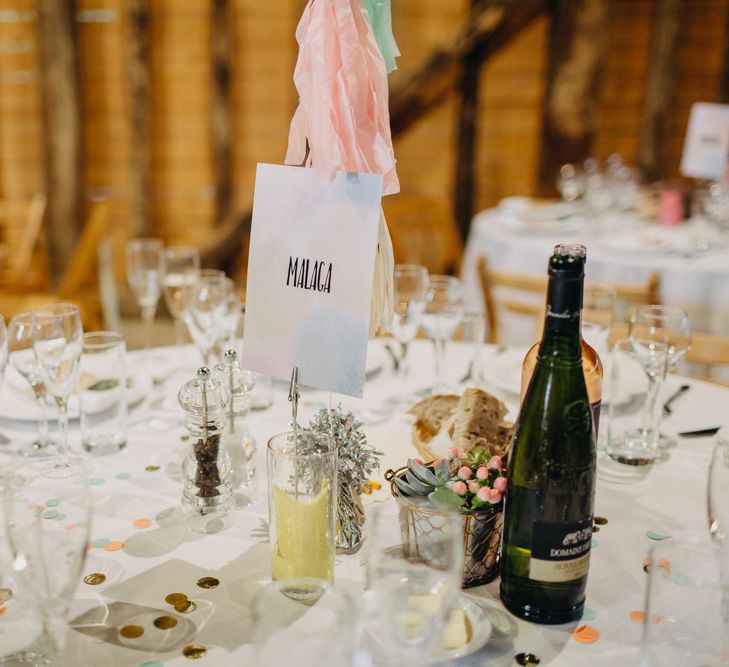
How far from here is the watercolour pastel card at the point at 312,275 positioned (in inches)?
33.0

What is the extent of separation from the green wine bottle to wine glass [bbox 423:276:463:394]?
56cm

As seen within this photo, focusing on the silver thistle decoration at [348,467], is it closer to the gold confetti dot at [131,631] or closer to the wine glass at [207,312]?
the gold confetti dot at [131,631]

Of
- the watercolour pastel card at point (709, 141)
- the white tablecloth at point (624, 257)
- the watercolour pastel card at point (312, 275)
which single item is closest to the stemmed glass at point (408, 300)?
the watercolour pastel card at point (312, 275)

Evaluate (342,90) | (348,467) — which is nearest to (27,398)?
(348,467)

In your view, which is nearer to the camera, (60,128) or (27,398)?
(27,398)

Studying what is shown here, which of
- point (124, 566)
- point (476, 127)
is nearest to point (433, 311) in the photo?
point (124, 566)

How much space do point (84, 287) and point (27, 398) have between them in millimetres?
2168

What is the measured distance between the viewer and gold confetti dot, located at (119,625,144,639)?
0.77 meters

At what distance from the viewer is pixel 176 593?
839mm

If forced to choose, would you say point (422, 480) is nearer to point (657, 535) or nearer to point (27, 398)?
point (657, 535)

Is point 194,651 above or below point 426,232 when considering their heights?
below

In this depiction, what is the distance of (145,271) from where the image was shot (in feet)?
6.13

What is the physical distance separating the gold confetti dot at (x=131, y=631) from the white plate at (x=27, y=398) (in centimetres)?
54

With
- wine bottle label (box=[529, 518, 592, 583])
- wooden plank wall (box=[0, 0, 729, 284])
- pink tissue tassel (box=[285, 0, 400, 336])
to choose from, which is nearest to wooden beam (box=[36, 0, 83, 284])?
wooden plank wall (box=[0, 0, 729, 284])
